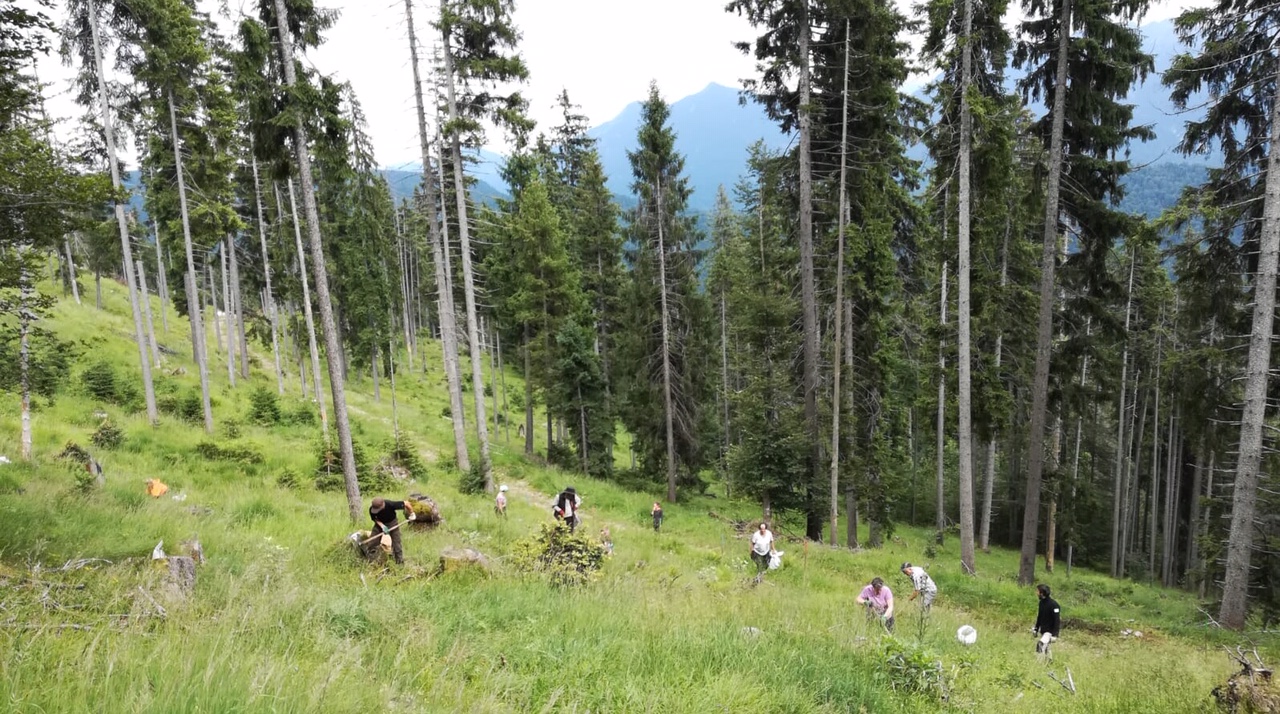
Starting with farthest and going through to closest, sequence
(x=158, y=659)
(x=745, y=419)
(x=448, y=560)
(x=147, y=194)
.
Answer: (x=147, y=194)
(x=745, y=419)
(x=448, y=560)
(x=158, y=659)

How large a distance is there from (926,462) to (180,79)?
4535 cm

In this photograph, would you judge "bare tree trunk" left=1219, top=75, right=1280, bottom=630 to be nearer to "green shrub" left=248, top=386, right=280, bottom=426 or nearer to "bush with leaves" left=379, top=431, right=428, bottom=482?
"bush with leaves" left=379, top=431, right=428, bottom=482

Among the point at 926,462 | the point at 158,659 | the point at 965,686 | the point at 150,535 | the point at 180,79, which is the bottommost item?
the point at 926,462

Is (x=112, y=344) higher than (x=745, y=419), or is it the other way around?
(x=112, y=344)

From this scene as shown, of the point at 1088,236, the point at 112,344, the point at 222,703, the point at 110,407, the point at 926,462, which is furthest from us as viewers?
the point at 926,462

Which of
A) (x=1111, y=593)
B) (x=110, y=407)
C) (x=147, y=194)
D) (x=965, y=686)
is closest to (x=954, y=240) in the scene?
(x=965, y=686)

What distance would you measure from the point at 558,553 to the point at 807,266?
12.0 m

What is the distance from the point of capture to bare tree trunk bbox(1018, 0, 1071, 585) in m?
13.2

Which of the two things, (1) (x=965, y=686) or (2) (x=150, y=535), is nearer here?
(1) (x=965, y=686)

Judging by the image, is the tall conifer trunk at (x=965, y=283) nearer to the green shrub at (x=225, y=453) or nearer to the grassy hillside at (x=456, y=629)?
the grassy hillside at (x=456, y=629)

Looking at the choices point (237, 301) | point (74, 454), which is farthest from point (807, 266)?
point (237, 301)

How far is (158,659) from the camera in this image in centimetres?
325

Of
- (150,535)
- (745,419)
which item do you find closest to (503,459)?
(745,419)

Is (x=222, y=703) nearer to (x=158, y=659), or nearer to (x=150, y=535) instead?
(x=158, y=659)
